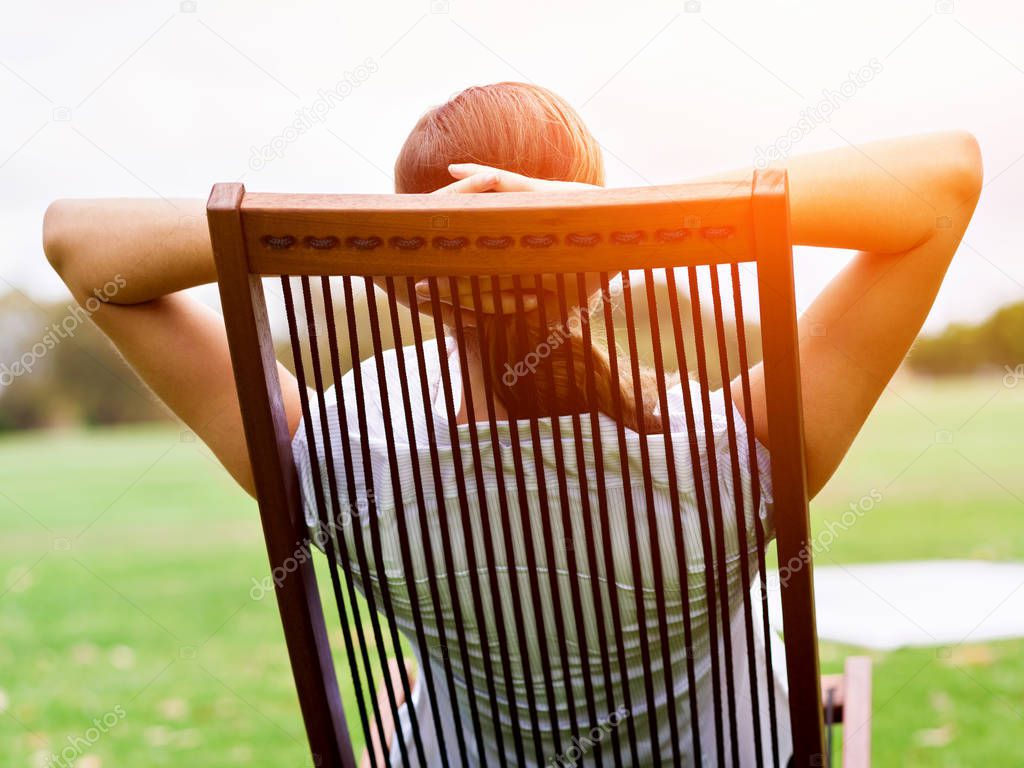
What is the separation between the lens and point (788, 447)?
83 centimetres

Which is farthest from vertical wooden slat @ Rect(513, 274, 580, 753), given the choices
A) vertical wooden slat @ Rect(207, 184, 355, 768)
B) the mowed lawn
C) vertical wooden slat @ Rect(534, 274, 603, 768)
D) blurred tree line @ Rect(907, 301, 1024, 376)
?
blurred tree line @ Rect(907, 301, 1024, 376)

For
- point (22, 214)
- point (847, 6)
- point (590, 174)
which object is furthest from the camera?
point (22, 214)

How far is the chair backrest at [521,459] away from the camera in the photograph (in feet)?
2.50

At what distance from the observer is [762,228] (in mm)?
744

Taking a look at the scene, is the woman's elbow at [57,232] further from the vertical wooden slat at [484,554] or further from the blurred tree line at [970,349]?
the blurred tree line at [970,349]

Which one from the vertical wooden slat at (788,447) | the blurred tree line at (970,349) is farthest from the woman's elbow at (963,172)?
the blurred tree line at (970,349)

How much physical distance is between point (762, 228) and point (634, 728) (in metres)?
0.55

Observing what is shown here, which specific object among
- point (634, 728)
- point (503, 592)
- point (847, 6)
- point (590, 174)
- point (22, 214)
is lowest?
point (634, 728)

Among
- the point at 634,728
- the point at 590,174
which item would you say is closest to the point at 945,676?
the point at 634,728

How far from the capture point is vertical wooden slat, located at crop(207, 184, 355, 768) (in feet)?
2.55

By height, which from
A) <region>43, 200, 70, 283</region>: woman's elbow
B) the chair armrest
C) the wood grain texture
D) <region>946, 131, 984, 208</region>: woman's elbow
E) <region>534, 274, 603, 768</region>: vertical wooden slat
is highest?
<region>946, 131, 984, 208</region>: woman's elbow

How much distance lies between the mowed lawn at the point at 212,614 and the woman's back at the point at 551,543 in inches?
85.5

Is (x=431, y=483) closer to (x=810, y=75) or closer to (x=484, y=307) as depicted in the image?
(x=484, y=307)

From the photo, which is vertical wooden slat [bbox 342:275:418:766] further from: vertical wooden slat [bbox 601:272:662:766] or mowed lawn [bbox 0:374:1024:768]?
mowed lawn [bbox 0:374:1024:768]
